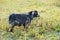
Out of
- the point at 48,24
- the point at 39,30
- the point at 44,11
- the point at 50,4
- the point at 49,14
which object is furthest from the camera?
the point at 50,4

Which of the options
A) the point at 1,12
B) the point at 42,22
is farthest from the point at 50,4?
the point at 42,22

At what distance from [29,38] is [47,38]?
25.0 inches

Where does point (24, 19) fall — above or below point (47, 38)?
above

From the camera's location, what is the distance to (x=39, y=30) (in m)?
9.28

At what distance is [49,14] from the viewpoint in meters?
12.1

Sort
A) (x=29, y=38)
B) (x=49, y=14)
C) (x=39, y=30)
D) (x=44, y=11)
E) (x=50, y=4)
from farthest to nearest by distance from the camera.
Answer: (x=50, y=4), (x=44, y=11), (x=49, y=14), (x=39, y=30), (x=29, y=38)

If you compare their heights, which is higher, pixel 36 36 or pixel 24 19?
pixel 24 19

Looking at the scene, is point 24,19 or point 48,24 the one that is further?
point 48,24

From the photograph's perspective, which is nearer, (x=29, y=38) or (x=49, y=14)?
(x=29, y=38)

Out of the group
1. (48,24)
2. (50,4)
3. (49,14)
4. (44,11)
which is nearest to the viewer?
(48,24)

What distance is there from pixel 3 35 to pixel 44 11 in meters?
4.60

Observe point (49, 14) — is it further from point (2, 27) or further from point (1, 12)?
point (2, 27)

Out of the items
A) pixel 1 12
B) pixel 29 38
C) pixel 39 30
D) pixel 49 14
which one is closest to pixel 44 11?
pixel 49 14

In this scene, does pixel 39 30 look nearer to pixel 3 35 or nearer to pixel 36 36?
pixel 36 36
